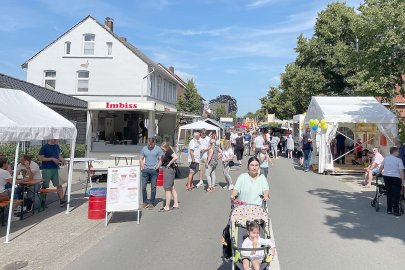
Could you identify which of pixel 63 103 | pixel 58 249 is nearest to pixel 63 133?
pixel 58 249

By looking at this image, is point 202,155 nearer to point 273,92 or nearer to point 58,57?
point 58,57

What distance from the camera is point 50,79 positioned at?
33.4m

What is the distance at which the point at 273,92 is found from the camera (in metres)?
68.6

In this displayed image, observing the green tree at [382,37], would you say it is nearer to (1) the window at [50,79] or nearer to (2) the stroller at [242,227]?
(2) the stroller at [242,227]

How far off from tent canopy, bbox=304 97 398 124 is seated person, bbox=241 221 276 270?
46.7 feet

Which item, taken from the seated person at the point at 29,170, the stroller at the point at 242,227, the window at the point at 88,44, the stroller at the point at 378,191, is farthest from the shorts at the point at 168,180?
the window at the point at 88,44

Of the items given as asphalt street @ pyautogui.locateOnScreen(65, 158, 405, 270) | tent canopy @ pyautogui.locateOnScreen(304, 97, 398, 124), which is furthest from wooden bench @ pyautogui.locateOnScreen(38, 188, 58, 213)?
tent canopy @ pyautogui.locateOnScreen(304, 97, 398, 124)

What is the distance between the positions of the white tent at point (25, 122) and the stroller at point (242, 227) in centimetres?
427

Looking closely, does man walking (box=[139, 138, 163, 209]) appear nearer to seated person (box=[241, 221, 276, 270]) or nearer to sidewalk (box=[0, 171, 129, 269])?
sidewalk (box=[0, 171, 129, 269])

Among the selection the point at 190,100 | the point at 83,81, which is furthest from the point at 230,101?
the point at 83,81

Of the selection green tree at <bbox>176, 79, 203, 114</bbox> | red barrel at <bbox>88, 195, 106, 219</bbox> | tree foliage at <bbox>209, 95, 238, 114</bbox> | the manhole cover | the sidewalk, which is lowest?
the manhole cover

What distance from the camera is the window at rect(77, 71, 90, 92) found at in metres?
33.2

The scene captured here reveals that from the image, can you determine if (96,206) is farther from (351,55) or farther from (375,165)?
(351,55)

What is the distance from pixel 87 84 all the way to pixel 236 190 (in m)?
29.8
